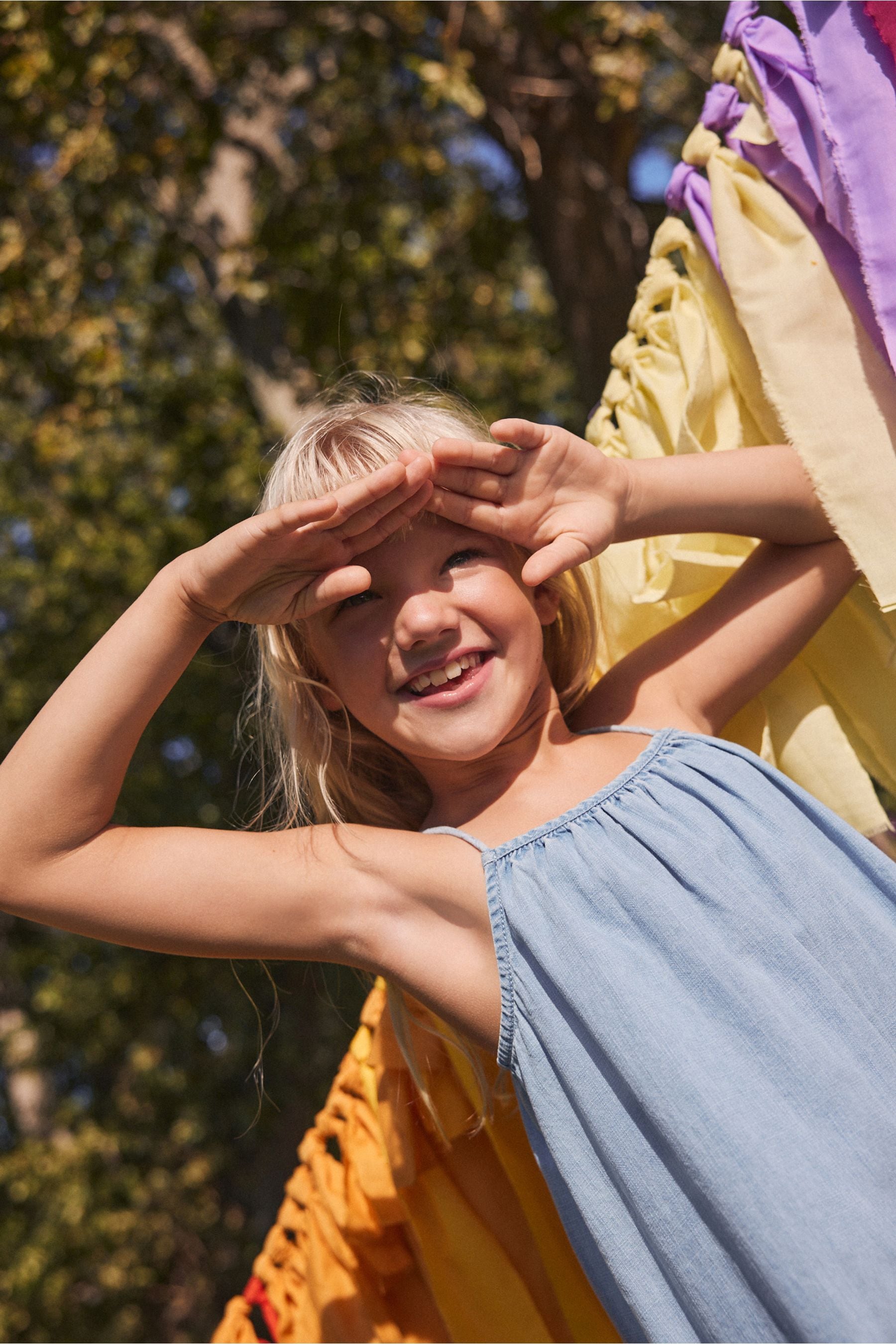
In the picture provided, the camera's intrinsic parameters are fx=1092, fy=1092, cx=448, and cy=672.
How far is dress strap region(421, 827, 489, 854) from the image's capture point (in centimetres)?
141

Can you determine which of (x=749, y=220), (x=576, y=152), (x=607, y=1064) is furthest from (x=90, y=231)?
(x=607, y=1064)

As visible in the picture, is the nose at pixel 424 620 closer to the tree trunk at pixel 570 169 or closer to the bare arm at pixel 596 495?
the bare arm at pixel 596 495

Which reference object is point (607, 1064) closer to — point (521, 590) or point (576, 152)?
point (521, 590)

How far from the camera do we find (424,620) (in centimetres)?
137

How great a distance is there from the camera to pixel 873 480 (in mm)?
1463

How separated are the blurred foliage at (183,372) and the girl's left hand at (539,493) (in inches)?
34.5

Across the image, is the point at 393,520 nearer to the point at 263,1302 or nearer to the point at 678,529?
the point at 678,529

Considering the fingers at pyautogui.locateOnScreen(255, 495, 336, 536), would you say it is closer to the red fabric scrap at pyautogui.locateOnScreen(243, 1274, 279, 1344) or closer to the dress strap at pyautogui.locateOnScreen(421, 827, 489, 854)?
the dress strap at pyautogui.locateOnScreen(421, 827, 489, 854)

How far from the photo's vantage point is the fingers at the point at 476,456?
1.32 metres

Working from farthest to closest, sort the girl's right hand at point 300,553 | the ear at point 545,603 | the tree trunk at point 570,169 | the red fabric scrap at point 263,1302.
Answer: the tree trunk at point 570,169
the red fabric scrap at point 263,1302
the ear at point 545,603
the girl's right hand at point 300,553

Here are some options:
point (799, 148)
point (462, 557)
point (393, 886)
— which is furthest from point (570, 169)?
point (393, 886)

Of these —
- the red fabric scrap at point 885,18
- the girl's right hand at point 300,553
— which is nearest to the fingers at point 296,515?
the girl's right hand at point 300,553

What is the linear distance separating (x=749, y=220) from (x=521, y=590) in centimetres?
66

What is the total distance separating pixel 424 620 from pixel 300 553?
174mm
